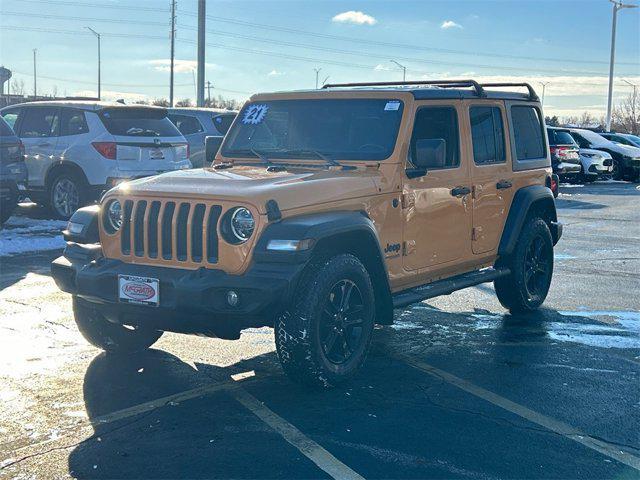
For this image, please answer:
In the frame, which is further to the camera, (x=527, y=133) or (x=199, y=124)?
(x=199, y=124)

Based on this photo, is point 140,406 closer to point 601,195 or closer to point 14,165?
point 14,165

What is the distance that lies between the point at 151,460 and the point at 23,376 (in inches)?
67.7

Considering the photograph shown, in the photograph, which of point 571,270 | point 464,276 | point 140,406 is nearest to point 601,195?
point 571,270

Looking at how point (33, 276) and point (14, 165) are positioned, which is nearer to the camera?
point (33, 276)

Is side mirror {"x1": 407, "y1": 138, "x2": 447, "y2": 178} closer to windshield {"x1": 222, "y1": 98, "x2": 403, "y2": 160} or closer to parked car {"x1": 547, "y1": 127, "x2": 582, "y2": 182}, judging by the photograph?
windshield {"x1": 222, "y1": 98, "x2": 403, "y2": 160}

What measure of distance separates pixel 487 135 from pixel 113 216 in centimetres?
328

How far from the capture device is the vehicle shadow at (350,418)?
4102mm

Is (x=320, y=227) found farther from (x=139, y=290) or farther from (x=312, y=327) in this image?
(x=139, y=290)

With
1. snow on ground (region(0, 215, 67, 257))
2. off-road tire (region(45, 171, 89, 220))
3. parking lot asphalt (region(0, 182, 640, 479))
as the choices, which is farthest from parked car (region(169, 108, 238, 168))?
parking lot asphalt (region(0, 182, 640, 479))

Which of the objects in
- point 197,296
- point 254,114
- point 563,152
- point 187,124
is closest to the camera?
point 197,296

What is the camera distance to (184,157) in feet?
42.8

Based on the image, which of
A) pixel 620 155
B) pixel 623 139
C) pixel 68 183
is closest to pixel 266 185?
pixel 68 183

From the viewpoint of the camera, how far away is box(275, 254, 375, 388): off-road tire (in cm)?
495

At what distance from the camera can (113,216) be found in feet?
17.9
